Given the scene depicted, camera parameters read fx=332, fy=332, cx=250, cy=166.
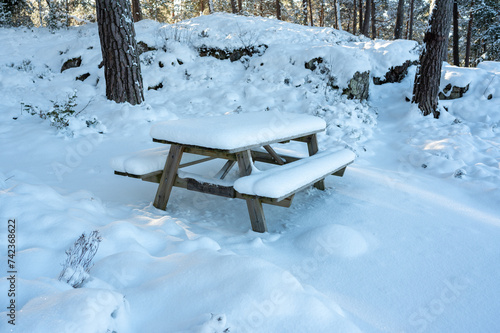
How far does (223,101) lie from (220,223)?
4.79m

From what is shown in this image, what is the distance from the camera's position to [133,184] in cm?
444

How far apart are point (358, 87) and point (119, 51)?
5.50 metres

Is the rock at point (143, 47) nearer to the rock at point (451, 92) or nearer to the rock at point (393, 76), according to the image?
the rock at point (393, 76)

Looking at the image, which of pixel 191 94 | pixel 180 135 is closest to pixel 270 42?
pixel 191 94

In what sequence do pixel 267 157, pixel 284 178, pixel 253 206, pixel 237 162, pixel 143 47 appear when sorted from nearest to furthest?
pixel 284 178 < pixel 253 206 < pixel 237 162 < pixel 267 157 < pixel 143 47

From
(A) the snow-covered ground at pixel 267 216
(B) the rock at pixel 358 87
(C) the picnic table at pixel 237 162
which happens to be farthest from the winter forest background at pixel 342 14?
(C) the picnic table at pixel 237 162

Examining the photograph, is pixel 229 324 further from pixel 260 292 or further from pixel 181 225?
pixel 181 225

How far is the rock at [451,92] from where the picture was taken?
7926 millimetres

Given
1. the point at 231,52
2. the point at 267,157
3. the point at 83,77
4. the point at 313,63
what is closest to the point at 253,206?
the point at 267,157

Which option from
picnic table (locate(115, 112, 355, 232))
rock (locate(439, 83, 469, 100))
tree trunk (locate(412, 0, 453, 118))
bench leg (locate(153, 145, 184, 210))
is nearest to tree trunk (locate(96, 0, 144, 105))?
picnic table (locate(115, 112, 355, 232))

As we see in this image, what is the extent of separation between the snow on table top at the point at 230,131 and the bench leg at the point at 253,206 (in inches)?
7.1

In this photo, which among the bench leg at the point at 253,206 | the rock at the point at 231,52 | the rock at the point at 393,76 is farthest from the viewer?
the rock at the point at 231,52

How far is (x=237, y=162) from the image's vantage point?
3.50 m

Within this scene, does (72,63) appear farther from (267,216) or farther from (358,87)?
(267,216)
